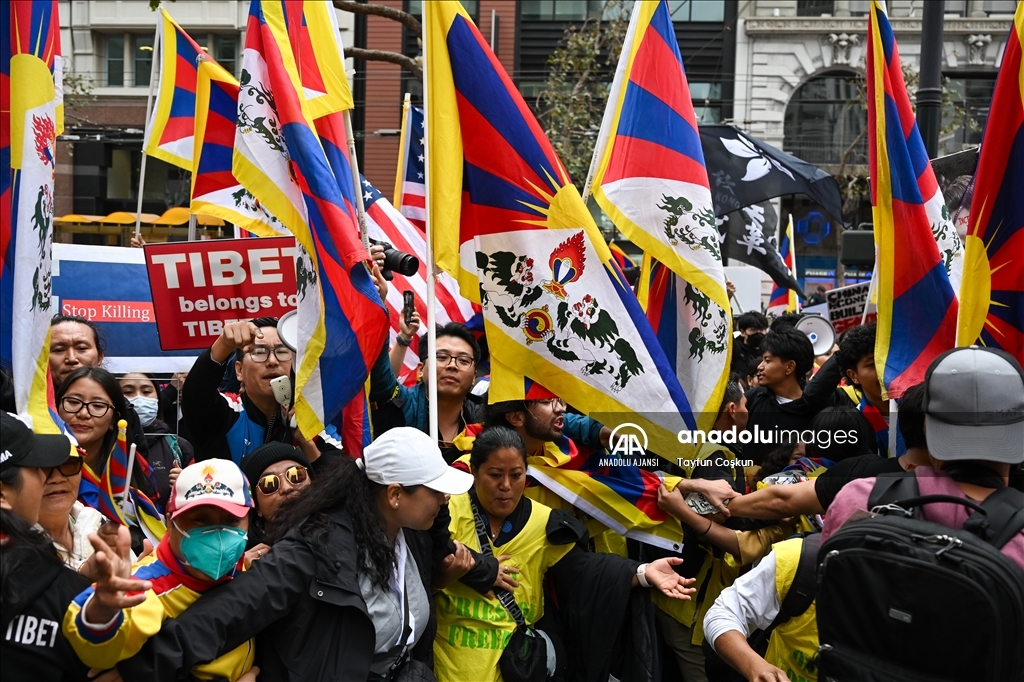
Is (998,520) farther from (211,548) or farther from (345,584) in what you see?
(211,548)

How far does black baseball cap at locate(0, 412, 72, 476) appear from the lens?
2695mm

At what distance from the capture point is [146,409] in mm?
5492

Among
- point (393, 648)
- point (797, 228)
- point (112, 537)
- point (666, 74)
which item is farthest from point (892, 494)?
point (797, 228)

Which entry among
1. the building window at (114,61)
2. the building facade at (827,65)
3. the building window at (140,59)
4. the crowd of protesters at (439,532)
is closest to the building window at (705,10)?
the building facade at (827,65)

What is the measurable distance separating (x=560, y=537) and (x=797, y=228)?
91.1 ft

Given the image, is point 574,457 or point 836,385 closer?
point 574,457

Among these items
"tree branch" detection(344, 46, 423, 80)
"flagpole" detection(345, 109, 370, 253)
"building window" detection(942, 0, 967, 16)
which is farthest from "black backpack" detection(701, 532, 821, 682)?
"building window" detection(942, 0, 967, 16)

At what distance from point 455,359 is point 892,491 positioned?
103 inches

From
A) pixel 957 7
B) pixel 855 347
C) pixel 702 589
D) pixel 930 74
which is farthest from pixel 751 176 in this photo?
pixel 957 7

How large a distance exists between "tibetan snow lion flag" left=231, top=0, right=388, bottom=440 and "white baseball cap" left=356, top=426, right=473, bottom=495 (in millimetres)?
871

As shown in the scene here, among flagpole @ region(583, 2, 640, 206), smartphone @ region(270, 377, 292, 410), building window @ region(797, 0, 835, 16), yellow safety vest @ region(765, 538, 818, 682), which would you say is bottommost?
yellow safety vest @ region(765, 538, 818, 682)

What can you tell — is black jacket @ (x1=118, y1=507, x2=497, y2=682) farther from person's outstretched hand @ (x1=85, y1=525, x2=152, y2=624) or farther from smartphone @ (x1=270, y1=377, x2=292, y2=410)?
smartphone @ (x1=270, y1=377, x2=292, y2=410)

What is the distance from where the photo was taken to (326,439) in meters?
4.89

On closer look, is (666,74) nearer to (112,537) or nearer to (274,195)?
(274,195)
